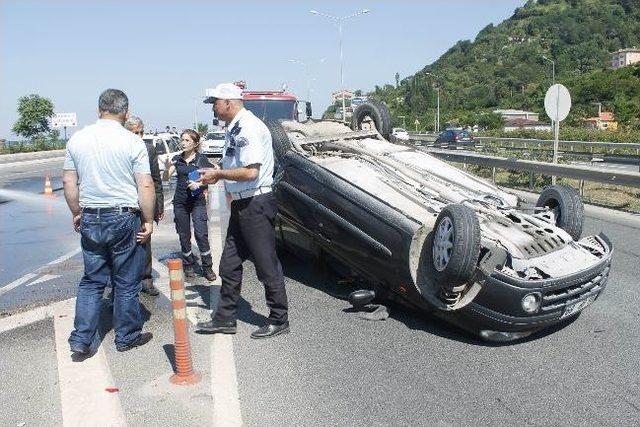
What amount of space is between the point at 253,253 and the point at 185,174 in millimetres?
2442

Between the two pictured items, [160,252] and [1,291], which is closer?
[1,291]

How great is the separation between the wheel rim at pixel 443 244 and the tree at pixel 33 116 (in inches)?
2012

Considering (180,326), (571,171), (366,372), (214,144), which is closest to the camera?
(180,326)

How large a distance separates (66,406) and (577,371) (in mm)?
3200

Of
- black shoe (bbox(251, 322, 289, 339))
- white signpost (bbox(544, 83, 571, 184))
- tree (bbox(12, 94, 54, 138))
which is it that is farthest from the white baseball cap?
tree (bbox(12, 94, 54, 138))

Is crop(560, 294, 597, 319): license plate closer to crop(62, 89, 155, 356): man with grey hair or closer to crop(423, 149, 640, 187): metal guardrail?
crop(62, 89, 155, 356): man with grey hair

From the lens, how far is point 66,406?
13.4 ft

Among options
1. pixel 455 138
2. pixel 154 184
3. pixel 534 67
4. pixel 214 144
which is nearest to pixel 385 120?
pixel 154 184

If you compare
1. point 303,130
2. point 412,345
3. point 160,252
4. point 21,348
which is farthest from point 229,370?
point 160,252

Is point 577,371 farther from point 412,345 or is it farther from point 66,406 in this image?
point 66,406

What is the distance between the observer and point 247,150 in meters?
5.04

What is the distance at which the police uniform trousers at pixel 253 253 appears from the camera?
5.14 meters

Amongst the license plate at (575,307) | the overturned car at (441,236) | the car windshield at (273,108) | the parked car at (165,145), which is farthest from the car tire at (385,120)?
the parked car at (165,145)

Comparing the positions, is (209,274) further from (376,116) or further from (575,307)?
(575,307)
